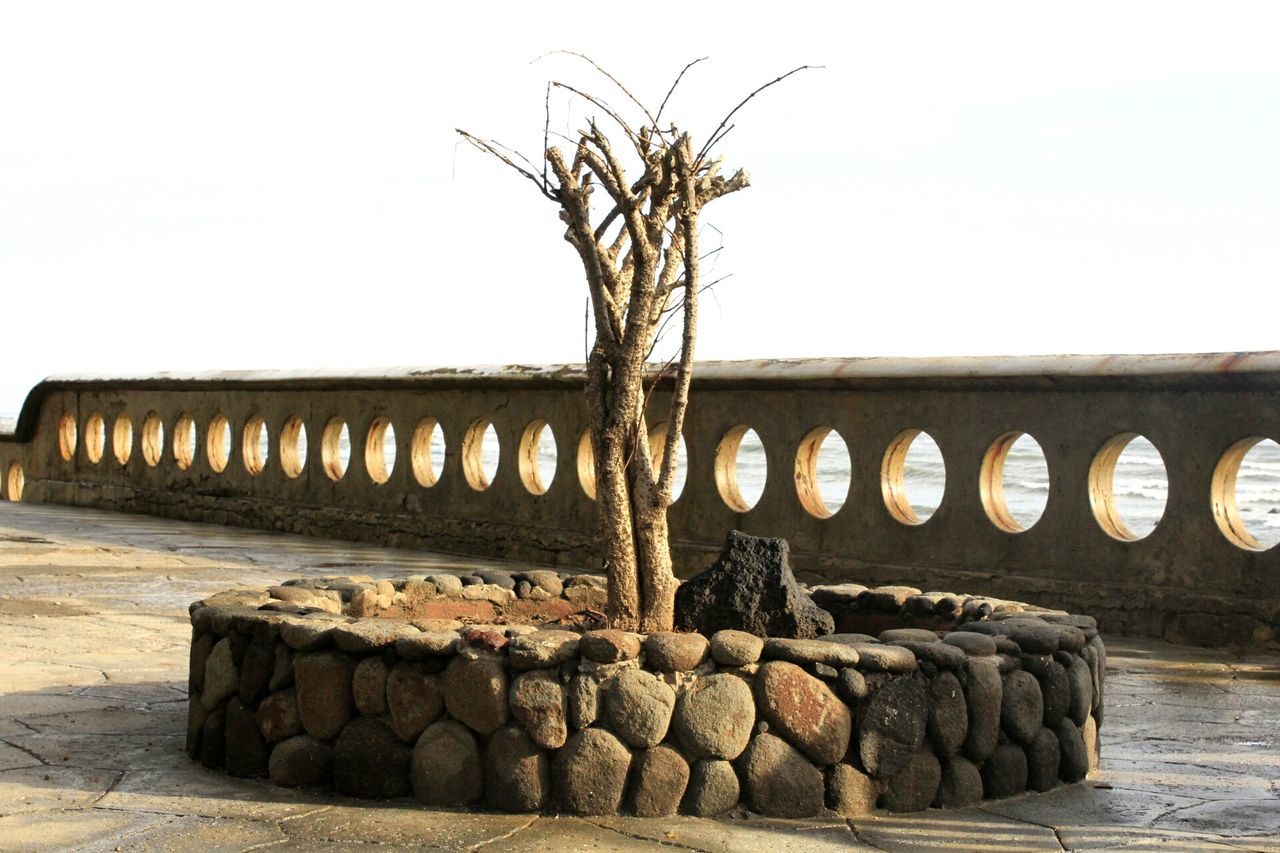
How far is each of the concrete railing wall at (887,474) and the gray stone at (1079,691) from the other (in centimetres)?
262

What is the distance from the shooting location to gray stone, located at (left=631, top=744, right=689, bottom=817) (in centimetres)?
434

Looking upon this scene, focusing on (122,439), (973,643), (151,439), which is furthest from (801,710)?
(122,439)

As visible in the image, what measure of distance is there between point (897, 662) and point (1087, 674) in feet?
2.88

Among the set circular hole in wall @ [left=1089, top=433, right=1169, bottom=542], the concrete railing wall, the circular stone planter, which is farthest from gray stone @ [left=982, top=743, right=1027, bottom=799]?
circular hole in wall @ [left=1089, top=433, right=1169, bottom=542]

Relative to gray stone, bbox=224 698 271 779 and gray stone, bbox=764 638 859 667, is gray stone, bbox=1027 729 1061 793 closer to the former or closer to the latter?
gray stone, bbox=764 638 859 667

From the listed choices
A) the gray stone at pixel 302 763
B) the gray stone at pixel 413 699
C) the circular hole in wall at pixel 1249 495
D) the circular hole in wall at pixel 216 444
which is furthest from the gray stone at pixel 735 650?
the circular hole in wall at pixel 216 444

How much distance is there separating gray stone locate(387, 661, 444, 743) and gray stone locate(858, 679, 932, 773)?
1.26 meters

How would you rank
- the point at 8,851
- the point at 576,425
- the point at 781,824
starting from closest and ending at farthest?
the point at 8,851, the point at 781,824, the point at 576,425

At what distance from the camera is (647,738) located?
14.3 feet

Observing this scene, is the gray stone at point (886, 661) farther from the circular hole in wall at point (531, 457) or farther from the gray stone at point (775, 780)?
the circular hole in wall at point (531, 457)

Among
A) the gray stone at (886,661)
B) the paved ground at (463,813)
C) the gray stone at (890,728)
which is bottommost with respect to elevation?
the paved ground at (463,813)

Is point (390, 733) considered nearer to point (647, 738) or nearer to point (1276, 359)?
point (647, 738)

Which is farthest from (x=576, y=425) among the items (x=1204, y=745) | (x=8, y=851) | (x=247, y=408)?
(x=8, y=851)

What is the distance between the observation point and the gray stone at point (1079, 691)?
4887 mm
